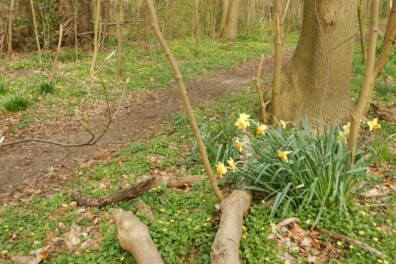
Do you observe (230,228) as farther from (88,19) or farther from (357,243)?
(88,19)

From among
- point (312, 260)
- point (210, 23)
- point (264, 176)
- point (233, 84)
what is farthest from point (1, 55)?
point (312, 260)

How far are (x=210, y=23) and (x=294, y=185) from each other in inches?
585

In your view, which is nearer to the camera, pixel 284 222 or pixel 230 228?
pixel 230 228

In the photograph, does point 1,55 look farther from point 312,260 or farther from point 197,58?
point 312,260

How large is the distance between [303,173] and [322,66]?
219 centimetres

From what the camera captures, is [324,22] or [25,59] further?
[25,59]

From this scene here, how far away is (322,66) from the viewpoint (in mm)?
4730

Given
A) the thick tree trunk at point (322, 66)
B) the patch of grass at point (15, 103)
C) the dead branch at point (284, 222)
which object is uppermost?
the thick tree trunk at point (322, 66)

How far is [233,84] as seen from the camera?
29.1ft

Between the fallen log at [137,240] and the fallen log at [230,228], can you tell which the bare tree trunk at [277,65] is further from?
the fallen log at [137,240]

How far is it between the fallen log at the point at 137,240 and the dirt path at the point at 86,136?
1.37m

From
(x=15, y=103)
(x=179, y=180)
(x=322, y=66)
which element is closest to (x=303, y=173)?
(x=179, y=180)

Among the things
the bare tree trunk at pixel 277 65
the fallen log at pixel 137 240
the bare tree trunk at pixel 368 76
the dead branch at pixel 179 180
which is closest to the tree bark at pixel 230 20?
the bare tree trunk at pixel 277 65

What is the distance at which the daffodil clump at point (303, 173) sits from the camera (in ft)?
9.83
